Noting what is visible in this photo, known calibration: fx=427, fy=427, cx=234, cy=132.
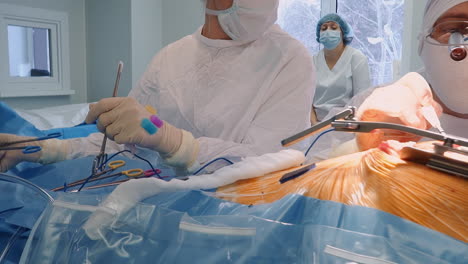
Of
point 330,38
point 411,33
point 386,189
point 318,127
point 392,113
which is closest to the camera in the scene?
point 386,189

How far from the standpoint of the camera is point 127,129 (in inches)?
40.1

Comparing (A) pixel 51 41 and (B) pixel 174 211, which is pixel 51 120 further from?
(B) pixel 174 211

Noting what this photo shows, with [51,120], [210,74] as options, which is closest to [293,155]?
[210,74]

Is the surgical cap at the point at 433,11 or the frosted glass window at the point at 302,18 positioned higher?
the frosted glass window at the point at 302,18

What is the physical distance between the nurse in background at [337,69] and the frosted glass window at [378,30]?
42 centimetres

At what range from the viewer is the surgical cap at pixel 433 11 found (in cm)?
102

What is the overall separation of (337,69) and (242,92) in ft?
8.39

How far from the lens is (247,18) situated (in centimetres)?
143

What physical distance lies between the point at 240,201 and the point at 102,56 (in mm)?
3667

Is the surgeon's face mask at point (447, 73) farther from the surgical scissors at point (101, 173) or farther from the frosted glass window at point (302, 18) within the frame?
the frosted glass window at point (302, 18)

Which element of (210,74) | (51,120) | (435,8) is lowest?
(51,120)

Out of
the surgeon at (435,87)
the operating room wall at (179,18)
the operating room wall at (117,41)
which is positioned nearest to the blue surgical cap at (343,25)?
the operating room wall at (179,18)

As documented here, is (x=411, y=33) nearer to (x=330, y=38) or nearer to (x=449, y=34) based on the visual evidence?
(x=330, y=38)

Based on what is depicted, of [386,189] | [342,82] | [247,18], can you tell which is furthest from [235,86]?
[342,82]
